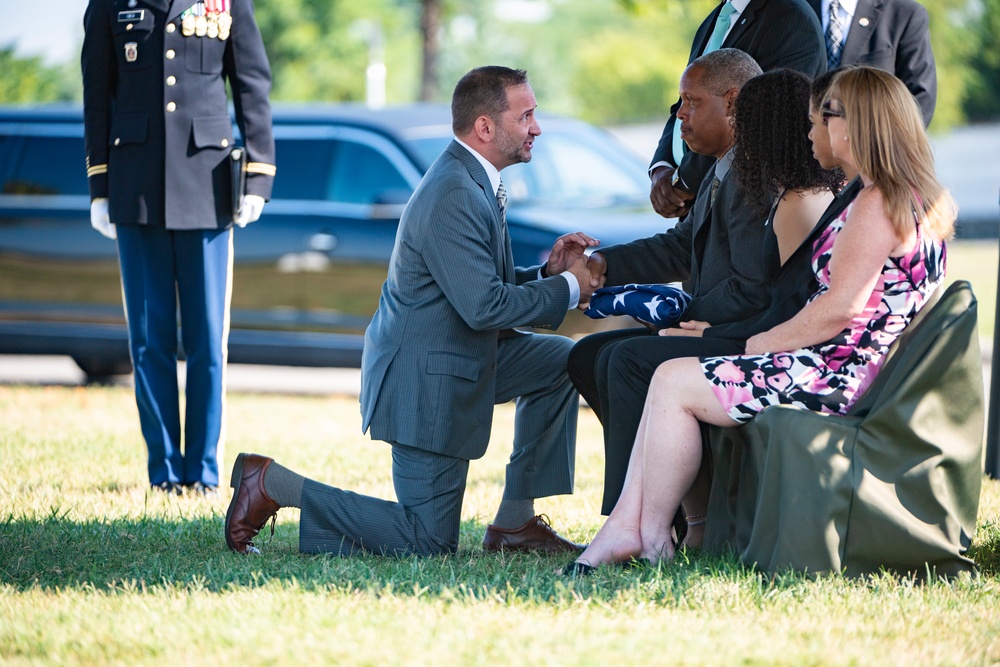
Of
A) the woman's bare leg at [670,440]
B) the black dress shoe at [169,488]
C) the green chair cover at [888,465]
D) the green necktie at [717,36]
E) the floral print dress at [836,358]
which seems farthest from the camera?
the black dress shoe at [169,488]

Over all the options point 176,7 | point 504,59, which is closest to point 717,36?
point 176,7

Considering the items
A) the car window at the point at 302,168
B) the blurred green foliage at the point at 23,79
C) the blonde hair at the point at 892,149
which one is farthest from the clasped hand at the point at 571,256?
the blurred green foliage at the point at 23,79

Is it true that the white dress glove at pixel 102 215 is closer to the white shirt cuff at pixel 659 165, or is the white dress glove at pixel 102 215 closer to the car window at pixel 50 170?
the white shirt cuff at pixel 659 165

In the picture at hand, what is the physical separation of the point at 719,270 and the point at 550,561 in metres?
1.13

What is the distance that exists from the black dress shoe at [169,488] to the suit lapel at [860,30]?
10.8 ft

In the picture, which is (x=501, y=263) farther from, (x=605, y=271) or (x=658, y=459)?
(x=658, y=459)

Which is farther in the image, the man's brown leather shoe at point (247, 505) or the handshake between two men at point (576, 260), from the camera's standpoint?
the handshake between two men at point (576, 260)

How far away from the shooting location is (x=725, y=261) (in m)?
4.37

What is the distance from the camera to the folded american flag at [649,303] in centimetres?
436

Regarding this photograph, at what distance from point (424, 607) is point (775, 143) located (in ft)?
5.96

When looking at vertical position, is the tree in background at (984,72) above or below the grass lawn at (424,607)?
above

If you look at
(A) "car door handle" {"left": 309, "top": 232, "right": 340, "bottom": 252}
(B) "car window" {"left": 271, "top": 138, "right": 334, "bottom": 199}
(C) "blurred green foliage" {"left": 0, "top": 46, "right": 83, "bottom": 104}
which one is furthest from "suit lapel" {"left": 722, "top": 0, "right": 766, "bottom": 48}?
(C) "blurred green foliage" {"left": 0, "top": 46, "right": 83, "bottom": 104}

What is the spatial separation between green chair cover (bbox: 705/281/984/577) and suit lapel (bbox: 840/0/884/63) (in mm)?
1795

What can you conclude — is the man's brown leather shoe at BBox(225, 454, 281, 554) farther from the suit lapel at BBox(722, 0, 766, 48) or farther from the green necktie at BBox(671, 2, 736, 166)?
the suit lapel at BBox(722, 0, 766, 48)
